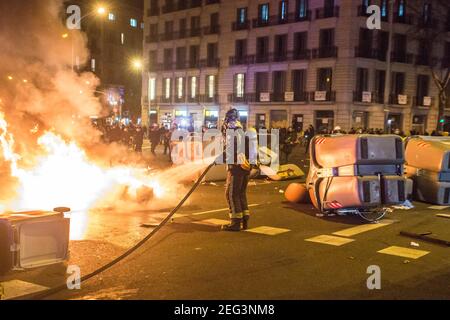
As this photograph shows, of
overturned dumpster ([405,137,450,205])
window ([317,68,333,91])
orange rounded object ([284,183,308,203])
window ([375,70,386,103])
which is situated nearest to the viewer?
orange rounded object ([284,183,308,203])

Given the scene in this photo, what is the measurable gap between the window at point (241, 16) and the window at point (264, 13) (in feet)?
6.63

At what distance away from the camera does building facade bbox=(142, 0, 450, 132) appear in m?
44.9

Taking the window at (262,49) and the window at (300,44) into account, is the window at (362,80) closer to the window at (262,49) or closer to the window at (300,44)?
the window at (300,44)

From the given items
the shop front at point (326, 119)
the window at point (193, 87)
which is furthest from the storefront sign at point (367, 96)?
the window at point (193, 87)

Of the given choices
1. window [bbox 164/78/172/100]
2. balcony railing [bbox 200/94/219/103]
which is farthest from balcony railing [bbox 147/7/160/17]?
balcony railing [bbox 200/94/219/103]

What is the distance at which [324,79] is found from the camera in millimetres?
46125

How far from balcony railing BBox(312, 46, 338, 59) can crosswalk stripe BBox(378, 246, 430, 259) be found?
3932cm

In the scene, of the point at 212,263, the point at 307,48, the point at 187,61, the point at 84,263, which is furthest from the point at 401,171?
the point at 187,61

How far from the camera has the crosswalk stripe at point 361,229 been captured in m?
8.57

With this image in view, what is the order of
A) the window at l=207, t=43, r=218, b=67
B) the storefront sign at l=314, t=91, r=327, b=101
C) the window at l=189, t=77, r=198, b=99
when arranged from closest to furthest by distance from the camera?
the storefront sign at l=314, t=91, r=327, b=101
the window at l=207, t=43, r=218, b=67
the window at l=189, t=77, r=198, b=99

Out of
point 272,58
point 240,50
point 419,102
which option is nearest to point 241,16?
point 240,50

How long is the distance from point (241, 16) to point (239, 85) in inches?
278

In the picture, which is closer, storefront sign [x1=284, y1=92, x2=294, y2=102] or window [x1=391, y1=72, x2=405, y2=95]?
window [x1=391, y1=72, x2=405, y2=95]

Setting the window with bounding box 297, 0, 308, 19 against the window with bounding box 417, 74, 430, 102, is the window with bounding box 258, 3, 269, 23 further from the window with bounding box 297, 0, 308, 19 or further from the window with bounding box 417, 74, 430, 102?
the window with bounding box 417, 74, 430, 102
